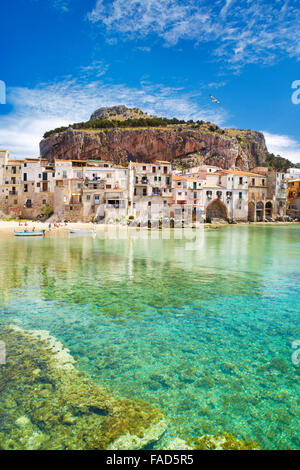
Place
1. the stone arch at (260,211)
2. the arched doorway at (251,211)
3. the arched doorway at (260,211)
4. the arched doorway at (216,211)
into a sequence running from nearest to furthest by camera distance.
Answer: the arched doorway at (216,211) → the arched doorway at (251,211) → the stone arch at (260,211) → the arched doorway at (260,211)

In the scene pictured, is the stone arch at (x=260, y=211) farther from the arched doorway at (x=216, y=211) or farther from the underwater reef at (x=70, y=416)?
the underwater reef at (x=70, y=416)

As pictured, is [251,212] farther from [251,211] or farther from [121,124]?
[121,124]

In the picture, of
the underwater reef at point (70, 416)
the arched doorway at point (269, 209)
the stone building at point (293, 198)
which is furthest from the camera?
the stone building at point (293, 198)

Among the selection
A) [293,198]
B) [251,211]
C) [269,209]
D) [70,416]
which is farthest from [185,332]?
[293,198]

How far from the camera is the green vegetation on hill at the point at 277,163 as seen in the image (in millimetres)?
117613

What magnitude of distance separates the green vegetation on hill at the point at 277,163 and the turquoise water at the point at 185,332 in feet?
366

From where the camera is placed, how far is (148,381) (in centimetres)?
623

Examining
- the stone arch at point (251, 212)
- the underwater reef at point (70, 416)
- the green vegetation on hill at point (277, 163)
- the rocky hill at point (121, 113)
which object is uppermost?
the rocky hill at point (121, 113)

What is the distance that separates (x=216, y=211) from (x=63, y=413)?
67.5 meters

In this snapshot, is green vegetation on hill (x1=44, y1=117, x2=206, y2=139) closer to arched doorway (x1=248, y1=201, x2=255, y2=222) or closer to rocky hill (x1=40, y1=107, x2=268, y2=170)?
rocky hill (x1=40, y1=107, x2=268, y2=170)

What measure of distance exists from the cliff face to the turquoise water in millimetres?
86849

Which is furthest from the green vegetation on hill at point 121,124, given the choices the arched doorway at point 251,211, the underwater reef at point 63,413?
the underwater reef at point 63,413

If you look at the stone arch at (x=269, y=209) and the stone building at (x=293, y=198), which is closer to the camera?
the stone arch at (x=269, y=209)

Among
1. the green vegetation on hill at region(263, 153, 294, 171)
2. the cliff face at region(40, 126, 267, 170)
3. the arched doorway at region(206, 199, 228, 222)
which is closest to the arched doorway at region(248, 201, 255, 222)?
the arched doorway at region(206, 199, 228, 222)
